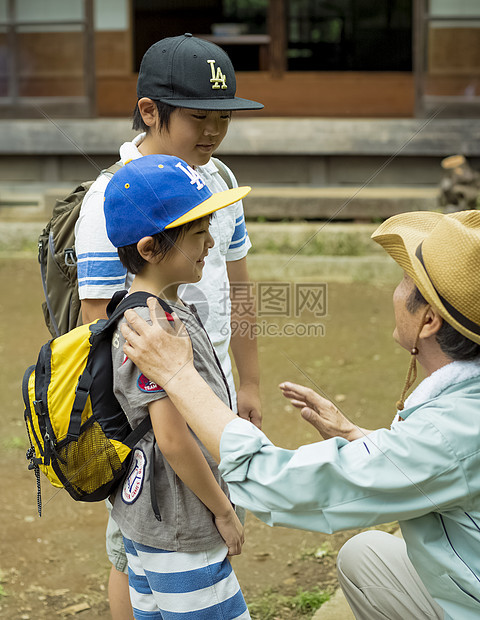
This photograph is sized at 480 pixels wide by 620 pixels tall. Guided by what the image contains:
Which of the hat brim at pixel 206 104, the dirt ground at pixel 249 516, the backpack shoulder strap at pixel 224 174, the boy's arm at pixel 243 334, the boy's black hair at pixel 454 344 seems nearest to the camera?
the boy's black hair at pixel 454 344

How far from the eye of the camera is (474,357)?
1.53m

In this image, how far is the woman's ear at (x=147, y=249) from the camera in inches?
62.9

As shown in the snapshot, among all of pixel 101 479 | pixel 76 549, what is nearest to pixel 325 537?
pixel 76 549

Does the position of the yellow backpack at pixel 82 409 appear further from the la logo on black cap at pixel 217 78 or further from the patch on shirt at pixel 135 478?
the la logo on black cap at pixel 217 78

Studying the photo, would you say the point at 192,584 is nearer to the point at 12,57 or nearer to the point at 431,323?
the point at 431,323

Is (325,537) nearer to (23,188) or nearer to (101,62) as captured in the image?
(23,188)

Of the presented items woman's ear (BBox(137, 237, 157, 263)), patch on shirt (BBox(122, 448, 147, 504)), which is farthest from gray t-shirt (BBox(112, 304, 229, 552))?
woman's ear (BBox(137, 237, 157, 263))

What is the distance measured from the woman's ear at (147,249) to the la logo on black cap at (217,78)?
0.53 metres

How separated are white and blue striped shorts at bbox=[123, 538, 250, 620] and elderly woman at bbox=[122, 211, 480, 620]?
23 cm

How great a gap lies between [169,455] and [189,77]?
928 millimetres

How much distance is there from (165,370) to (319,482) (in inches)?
14.2

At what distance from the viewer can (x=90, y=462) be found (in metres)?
1.61

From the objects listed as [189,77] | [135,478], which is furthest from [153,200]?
[135,478]

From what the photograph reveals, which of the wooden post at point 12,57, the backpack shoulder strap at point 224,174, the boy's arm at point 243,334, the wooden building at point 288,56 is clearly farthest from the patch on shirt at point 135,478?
the wooden post at point 12,57
